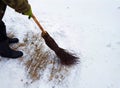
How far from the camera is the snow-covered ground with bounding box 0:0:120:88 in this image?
2770 millimetres

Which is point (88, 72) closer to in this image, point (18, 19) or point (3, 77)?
point (3, 77)

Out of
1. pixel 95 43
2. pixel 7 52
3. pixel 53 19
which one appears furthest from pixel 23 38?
pixel 95 43

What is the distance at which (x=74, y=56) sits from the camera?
306 cm

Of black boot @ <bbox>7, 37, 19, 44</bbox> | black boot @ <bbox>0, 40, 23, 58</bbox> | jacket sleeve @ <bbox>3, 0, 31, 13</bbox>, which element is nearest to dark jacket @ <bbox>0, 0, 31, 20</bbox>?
jacket sleeve @ <bbox>3, 0, 31, 13</bbox>

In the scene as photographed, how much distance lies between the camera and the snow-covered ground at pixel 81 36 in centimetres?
277

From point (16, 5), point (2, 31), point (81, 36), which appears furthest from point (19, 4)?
point (81, 36)

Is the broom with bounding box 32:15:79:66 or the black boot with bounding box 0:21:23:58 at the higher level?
the black boot with bounding box 0:21:23:58

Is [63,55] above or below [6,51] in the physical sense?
below

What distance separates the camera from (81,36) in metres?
3.54

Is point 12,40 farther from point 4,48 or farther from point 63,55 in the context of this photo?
point 63,55

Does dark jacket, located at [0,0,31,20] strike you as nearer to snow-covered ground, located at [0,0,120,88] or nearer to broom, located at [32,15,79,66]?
broom, located at [32,15,79,66]

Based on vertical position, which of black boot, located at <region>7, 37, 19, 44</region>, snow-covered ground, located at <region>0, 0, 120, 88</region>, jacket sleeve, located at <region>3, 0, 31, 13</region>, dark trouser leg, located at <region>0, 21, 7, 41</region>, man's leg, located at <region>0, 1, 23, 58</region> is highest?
jacket sleeve, located at <region>3, 0, 31, 13</region>

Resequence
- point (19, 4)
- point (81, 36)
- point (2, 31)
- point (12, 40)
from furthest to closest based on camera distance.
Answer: point (81, 36) → point (12, 40) → point (2, 31) → point (19, 4)

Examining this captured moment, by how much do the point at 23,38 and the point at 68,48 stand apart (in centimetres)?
69
